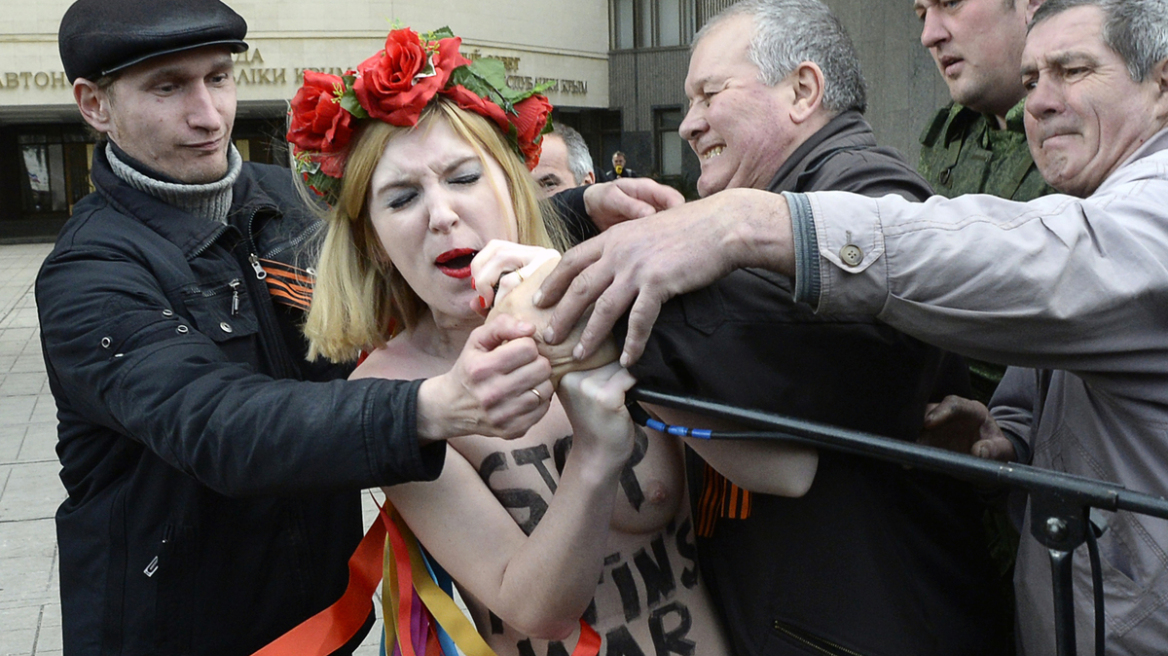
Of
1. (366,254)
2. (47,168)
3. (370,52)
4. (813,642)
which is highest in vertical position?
(370,52)

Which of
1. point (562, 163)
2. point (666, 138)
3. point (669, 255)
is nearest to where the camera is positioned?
point (669, 255)

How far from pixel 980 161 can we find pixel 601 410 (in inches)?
96.8

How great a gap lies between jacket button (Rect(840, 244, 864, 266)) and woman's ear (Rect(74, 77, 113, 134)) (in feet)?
6.78

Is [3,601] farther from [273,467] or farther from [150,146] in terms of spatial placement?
[273,467]

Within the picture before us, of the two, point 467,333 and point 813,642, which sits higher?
point 467,333

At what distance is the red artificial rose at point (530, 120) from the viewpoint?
2434 mm

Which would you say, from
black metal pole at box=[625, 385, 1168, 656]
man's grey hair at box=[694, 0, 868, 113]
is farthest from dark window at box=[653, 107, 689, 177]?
black metal pole at box=[625, 385, 1168, 656]

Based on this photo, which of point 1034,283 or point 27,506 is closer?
point 1034,283

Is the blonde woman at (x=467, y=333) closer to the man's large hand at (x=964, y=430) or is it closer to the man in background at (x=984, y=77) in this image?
the man's large hand at (x=964, y=430)

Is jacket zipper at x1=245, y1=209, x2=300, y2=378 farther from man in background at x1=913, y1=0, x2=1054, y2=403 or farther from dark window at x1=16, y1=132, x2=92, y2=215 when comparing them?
dark window at x1=16, y1=132, x2=92, y2=215

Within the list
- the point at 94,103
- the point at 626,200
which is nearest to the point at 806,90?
the point at 626,200

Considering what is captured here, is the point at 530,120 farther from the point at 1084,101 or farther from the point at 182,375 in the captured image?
the point at 1084,101

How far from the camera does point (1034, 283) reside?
139cm

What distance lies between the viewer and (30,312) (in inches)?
576
